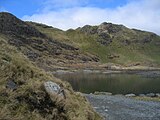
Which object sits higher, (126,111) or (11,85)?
(11,85)

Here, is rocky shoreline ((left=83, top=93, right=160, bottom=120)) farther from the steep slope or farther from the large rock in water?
the steep slope

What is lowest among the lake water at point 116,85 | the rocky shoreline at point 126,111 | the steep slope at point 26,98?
the lake water at point 116,85

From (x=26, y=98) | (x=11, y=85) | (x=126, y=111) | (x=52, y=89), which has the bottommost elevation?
(x=126, y=111)

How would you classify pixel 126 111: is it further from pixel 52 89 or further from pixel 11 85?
pixel 11 85

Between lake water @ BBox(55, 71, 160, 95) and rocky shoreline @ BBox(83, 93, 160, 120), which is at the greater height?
rocky shoreline @ BBox(83, 93, 160, 120)

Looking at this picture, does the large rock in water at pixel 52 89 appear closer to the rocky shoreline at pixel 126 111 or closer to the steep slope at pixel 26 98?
the steep slope at pixel 26 98

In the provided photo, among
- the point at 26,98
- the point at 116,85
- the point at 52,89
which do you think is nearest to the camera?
the point at 26,98

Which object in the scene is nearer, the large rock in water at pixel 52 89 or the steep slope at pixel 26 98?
the steep slope at pixel 26 98

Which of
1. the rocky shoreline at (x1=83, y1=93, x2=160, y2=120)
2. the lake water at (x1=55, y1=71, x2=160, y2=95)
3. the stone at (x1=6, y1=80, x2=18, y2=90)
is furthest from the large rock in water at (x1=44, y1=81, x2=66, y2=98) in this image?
the lake water at (x1=55, y1=71, x2=160, y2=95)

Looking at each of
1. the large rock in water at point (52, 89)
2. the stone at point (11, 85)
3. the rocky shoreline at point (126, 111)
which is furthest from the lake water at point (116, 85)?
the stone at point (11, 85)

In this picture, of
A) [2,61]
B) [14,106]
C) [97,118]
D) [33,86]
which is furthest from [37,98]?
[97,118]

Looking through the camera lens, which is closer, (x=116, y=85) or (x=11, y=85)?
(x=11, y=85)

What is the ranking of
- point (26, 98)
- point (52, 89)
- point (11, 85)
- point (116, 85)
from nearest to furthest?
point (26, 98), point (11, 85), point (52, 89), point (116, 85)

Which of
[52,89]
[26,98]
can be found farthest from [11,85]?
[52,89]
